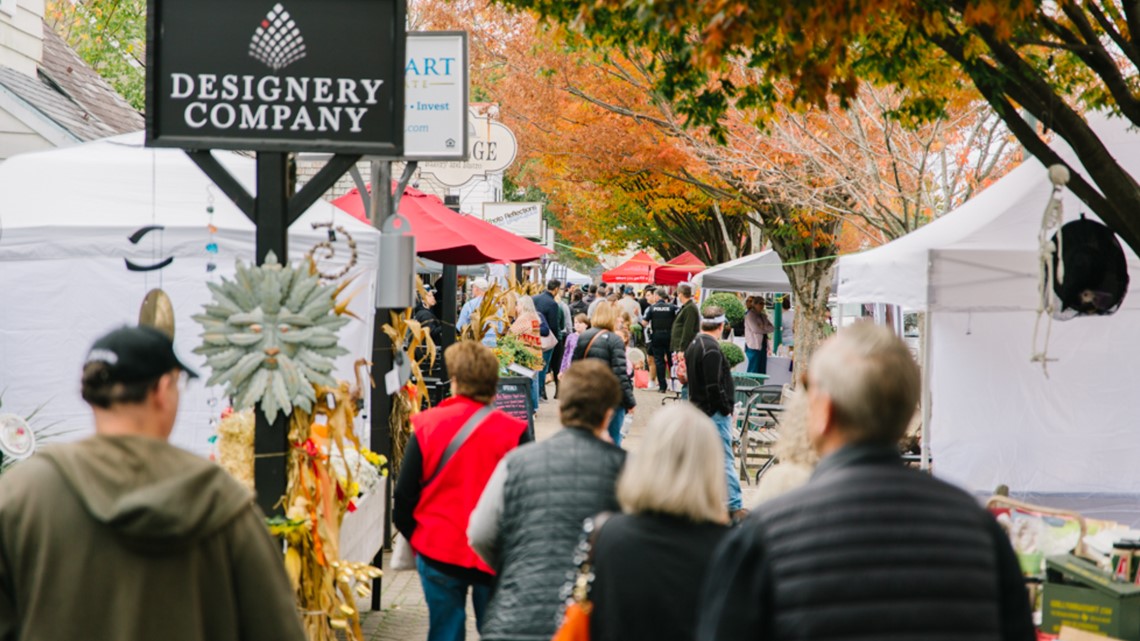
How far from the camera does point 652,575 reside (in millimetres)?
3645

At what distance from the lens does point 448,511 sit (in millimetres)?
5578

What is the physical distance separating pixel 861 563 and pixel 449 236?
8.60 meters

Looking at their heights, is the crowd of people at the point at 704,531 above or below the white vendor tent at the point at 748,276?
below

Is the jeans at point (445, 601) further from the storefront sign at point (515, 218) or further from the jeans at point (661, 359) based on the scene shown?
the jeans at point (661, 359)

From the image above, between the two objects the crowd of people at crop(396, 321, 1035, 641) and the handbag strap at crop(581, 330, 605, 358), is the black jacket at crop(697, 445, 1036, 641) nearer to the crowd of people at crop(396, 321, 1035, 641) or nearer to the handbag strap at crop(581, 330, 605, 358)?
the crowd of people at crop(396, 321, 1035, 641)

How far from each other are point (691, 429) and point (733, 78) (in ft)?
45.4

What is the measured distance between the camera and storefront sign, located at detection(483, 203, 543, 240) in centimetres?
1928

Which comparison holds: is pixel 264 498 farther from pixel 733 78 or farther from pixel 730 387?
pixel 733 78

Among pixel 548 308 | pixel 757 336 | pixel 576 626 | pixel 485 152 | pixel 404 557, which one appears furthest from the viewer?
pixel 757 336

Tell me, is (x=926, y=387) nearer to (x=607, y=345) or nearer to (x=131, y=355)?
(x=607, y=345)

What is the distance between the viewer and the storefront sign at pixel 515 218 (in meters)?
19.3

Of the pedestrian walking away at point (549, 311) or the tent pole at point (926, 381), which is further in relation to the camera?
the pedestrian walking away at point (549, 311)

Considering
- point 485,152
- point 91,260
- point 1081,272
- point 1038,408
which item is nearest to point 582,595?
point 1081,272

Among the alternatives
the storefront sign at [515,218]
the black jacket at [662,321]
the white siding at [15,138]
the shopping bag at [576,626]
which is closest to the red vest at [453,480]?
the shopping bag at [576,626]
